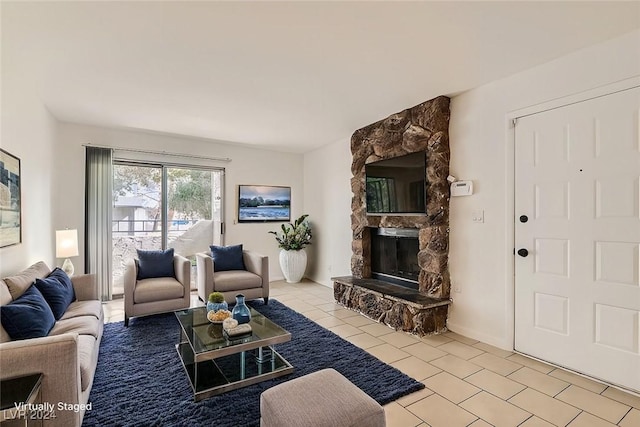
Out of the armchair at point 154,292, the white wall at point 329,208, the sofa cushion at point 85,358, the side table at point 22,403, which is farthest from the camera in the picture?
the white wall at point 329,208

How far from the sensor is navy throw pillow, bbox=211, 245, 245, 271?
443 centimetres

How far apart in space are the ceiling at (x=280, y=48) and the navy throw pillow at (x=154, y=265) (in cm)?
179

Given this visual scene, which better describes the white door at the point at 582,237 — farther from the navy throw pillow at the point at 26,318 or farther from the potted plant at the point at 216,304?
the navy throw pillow at the point at 26,318

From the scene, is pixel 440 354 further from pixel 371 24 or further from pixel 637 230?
pixel 371 24

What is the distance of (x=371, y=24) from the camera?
6.83ft

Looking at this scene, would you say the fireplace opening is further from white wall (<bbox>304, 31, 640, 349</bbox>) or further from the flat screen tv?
white wall (<bbox>304, 31, 640, 349</bbox>)

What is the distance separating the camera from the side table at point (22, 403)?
3.91 ft

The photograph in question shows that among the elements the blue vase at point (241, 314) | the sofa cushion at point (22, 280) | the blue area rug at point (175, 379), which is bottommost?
the blue area rug at point (175, 379)

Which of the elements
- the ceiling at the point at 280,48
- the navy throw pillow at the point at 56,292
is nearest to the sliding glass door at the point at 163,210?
the ceiling at the point at 280,48

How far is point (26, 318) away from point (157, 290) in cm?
168

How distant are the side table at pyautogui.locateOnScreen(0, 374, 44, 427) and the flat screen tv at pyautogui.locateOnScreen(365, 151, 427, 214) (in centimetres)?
331

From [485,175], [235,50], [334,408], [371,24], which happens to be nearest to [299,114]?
[235,50]

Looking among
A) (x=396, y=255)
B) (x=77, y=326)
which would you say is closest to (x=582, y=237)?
(x=396, y=255)


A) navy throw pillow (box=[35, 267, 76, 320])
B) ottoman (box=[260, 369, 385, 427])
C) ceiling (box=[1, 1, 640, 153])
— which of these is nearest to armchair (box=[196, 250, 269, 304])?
navy throw pillow (box=[35, 267, 76, 320])
